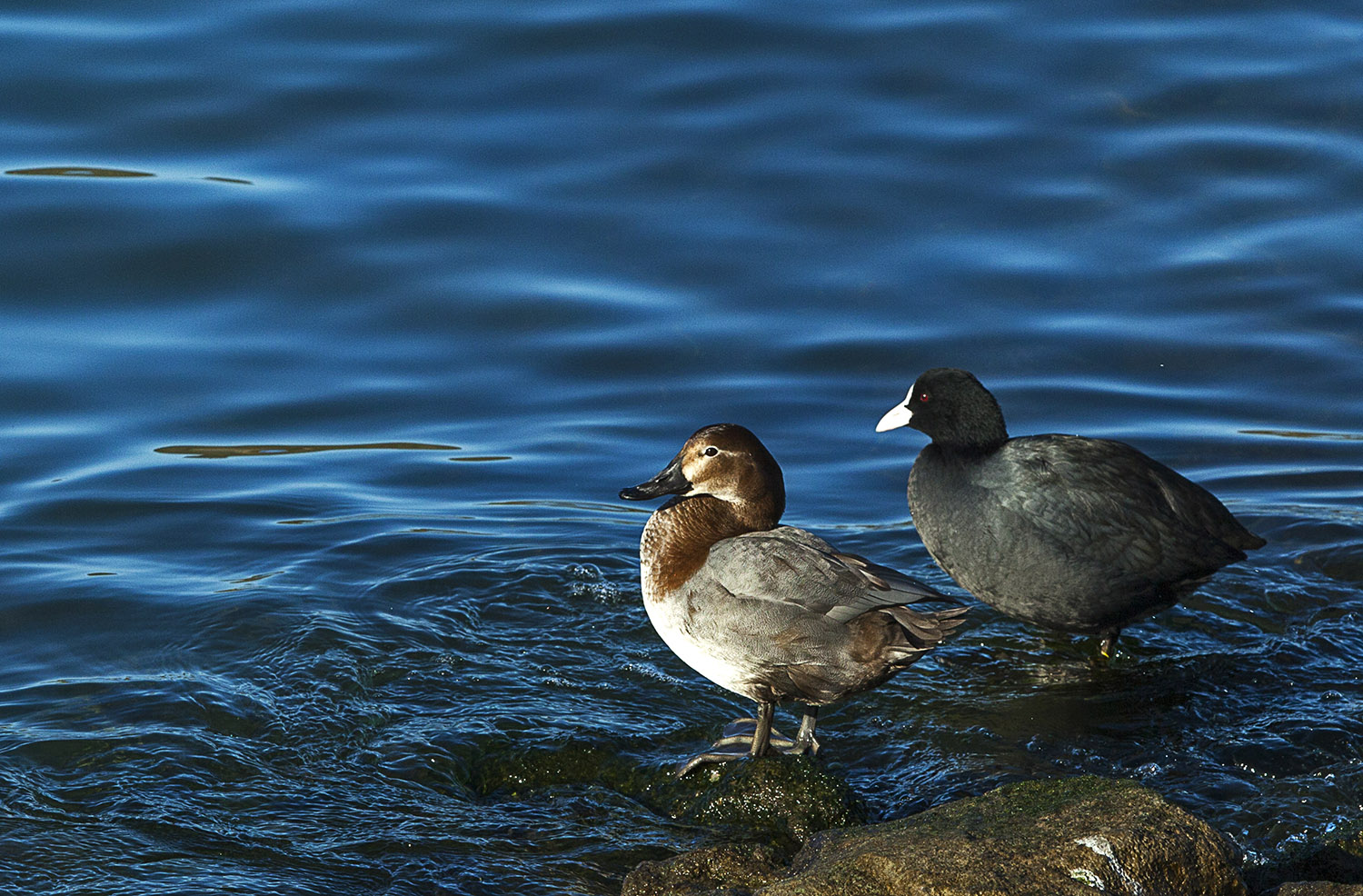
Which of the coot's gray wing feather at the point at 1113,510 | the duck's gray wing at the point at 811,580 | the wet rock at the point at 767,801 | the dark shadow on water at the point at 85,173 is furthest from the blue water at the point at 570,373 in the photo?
the duck's gray wing at the point at 811,580

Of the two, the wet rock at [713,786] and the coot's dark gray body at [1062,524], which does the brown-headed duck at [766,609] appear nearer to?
the wet rock at [713,786]

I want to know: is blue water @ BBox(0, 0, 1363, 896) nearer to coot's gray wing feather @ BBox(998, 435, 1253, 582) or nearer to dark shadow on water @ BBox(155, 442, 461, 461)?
dark shadow on water @ BBox(155, 442, 461, 461)

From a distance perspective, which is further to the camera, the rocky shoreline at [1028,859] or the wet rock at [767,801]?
the wet rock at [767,801]

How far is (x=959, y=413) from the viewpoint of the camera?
700 centimetres

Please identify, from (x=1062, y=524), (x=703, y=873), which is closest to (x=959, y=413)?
(x=1062, y=524)

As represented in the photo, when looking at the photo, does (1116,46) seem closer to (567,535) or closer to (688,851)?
(567,535)

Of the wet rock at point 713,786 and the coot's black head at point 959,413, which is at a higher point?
the coot's black head at point 959,413

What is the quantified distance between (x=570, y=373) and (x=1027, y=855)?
6264mm

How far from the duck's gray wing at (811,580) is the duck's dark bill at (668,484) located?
430mm

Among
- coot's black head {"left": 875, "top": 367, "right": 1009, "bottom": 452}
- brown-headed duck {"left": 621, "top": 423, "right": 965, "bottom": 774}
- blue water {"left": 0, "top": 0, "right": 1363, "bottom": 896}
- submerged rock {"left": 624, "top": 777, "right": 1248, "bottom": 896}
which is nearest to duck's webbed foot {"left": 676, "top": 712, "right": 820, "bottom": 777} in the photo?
brown-headed duck {"left": 621, "top": 423, "right": 965, "bottom": 774}

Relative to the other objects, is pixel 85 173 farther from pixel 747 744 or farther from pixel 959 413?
pixel 747 744

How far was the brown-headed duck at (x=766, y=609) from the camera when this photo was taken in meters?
5.55

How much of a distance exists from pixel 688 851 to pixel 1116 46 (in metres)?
10.9

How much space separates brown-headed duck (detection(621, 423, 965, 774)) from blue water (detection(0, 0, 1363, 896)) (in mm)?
372
